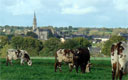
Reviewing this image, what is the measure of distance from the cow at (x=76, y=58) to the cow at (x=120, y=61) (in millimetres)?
10978

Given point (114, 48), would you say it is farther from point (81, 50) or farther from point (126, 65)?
point (81, 50)

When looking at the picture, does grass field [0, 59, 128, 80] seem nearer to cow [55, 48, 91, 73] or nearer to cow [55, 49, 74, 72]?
cow [55, 48, 91, 73]

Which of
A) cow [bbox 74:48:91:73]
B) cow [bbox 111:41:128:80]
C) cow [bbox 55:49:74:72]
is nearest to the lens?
→ cow [bbox 111:41:128:80]

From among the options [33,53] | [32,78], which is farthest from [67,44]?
[32,78]

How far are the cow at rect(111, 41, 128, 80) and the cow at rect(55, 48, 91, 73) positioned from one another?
11.0 meters

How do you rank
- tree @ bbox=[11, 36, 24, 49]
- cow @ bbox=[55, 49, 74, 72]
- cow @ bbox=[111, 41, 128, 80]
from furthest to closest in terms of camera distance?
1. tree @ bbox=[11, 36, 24, 49]
2. cow @ bbox=[55, 49, 74, 72]
3. cow @ bbox=[111, 41, 128, 80]

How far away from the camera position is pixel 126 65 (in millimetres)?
17250

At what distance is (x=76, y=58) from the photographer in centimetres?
2947

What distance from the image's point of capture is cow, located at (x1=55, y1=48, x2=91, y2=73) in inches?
1152

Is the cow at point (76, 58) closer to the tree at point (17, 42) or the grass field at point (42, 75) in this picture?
the grass field at point (42, 75)

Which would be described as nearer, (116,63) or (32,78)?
(116,63)

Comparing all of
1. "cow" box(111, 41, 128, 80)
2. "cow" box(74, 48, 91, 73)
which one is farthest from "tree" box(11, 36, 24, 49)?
"cow" box(111, 41, 128, 80)

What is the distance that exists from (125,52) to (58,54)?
14.4 m

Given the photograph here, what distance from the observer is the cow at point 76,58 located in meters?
29.2
